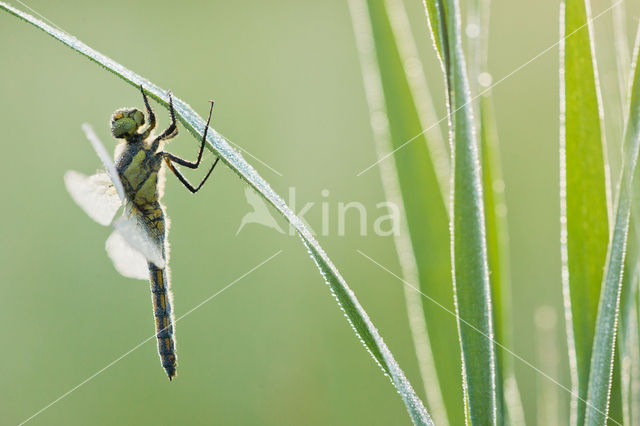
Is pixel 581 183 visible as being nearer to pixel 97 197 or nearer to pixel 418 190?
pixel 418 190

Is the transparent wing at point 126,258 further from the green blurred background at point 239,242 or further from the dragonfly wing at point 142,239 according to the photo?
the green blurred background at point 239,242

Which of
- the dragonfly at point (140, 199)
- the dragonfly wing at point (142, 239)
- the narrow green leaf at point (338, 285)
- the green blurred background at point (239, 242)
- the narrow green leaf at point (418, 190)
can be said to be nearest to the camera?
the narrow green leaf at point (338, 285)

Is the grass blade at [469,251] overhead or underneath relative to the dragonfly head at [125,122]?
underneath

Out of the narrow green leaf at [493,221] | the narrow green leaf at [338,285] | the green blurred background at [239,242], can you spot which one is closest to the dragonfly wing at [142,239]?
the narrow green leaf at [338,285]

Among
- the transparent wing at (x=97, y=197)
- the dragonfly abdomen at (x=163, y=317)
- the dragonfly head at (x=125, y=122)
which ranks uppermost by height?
the dragonfly head at (x=125, y=122)

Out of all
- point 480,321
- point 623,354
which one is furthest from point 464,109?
point 623,354

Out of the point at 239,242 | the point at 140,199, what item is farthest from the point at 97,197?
the point at 239,242
